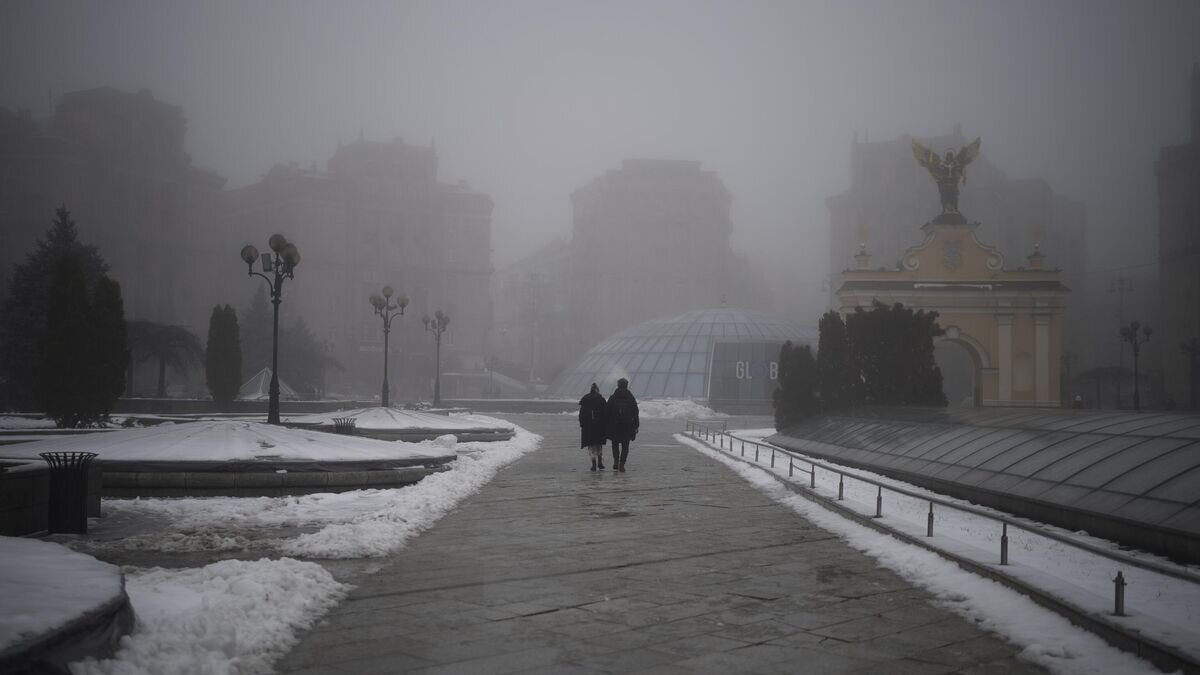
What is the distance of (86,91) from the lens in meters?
91.2

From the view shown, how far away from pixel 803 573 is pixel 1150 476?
5044 millimetres

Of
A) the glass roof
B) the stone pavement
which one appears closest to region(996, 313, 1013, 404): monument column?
the glass roof

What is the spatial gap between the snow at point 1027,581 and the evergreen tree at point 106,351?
20.2 m

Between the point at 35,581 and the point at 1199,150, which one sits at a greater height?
the point at 1199,150

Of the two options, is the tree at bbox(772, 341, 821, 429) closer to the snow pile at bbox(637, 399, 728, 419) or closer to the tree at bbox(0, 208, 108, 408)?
the snow pile at bbox(637, 399, 728, 419)

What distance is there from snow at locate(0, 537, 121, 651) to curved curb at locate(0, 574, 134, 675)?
0.04 meters

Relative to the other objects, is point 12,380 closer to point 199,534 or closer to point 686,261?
point 199,534

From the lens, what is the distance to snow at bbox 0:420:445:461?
44.1 feet

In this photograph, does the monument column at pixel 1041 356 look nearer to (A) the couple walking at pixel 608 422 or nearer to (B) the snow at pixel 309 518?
(A) the couple walking at pixel 608 422

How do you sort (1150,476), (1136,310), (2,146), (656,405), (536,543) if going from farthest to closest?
1. (1136,310)
2. (2,146)
3. (656,405)
4. (1150,476)
5. (536,543)

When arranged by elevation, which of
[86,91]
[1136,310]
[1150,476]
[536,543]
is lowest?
[536,543]

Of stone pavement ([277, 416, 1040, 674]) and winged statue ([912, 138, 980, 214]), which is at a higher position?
winged statue ([912, 138, 980, 214])

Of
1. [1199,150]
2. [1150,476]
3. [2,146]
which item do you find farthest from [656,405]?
[2,146]

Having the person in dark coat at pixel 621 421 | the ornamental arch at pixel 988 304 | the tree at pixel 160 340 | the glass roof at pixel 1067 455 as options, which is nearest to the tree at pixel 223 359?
the tree at pixel 160 340
